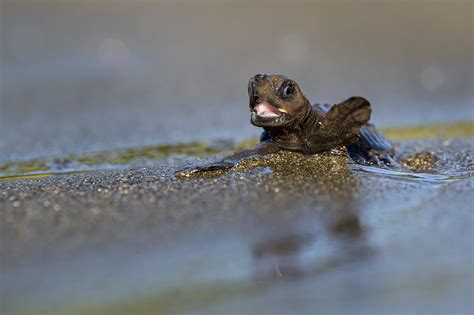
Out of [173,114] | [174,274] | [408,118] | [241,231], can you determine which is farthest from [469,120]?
[174,274]

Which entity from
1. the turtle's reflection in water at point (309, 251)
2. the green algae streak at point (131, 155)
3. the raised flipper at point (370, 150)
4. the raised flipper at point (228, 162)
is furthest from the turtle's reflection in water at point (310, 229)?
the green algae streak at point (131, 155)

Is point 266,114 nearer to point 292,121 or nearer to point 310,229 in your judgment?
point 292,121

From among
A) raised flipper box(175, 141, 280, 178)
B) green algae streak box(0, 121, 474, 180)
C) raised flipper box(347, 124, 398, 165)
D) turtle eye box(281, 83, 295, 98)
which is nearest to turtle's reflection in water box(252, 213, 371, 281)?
raised flipper box(175, 141, 280, 178)

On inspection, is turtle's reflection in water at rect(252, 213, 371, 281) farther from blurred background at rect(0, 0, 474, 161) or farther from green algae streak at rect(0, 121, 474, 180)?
blurred background at rect(0, 0, 474, 161)

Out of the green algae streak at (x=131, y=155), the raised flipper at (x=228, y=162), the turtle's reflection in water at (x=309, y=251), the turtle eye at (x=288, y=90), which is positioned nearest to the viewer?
the turtle's reflection in water at (x=309, y=251)

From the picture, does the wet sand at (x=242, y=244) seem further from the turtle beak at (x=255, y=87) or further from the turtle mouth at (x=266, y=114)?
the turtle beak at (x=255, y=87)

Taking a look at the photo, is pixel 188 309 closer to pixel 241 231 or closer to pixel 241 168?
pixel 241 231
